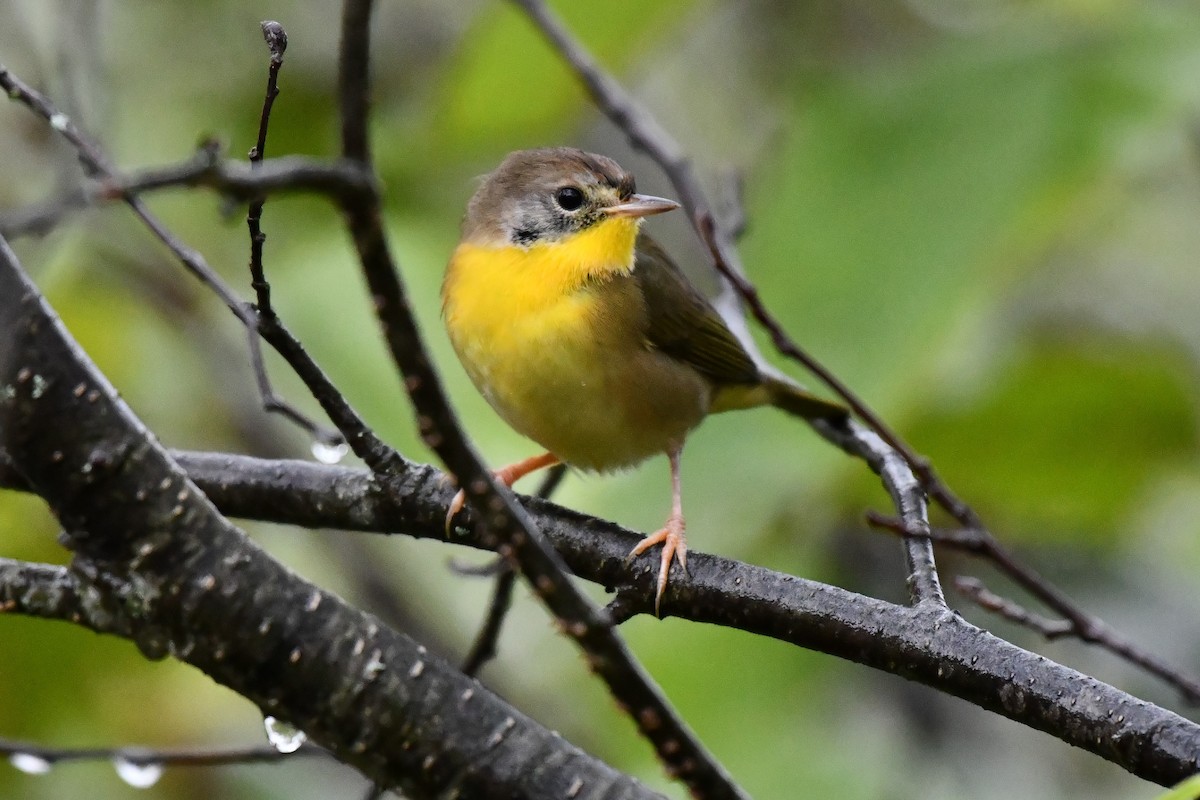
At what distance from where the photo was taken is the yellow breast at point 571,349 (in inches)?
159

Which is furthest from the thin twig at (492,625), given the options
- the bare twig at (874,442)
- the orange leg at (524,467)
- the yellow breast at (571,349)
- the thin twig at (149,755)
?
the orange leg at (524,467)

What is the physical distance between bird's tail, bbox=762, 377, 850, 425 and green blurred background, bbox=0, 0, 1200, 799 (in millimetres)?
115

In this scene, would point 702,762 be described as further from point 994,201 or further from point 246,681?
point 994,201

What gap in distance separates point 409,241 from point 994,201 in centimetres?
209

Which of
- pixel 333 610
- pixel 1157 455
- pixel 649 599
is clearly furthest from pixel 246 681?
pixel 1157 455

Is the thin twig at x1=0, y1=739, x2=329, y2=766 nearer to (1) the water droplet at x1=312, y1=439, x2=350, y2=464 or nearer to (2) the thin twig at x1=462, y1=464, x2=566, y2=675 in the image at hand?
(2) the thin twig at x1=462, y1=464, x2=566, y2=675

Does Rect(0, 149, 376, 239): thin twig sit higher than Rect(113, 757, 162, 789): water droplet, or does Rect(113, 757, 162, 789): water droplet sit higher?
Rect(0, 149, 376, 239): thin twig

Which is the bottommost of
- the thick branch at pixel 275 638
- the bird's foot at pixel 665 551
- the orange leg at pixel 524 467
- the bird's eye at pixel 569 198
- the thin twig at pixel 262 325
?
the thick branch at pixel 275 638

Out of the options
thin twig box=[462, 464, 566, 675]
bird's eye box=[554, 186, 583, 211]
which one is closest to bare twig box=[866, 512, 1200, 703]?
thin twig box=[462, 464, 566, 675]

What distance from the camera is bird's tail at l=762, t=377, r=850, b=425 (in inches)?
169

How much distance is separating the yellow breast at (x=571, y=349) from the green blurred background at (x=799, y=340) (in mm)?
275

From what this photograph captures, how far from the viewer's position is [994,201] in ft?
13.7

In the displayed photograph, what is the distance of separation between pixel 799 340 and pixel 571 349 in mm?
701

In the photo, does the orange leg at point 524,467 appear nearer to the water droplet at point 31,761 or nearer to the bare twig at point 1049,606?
the bare twig at point 1049,606
